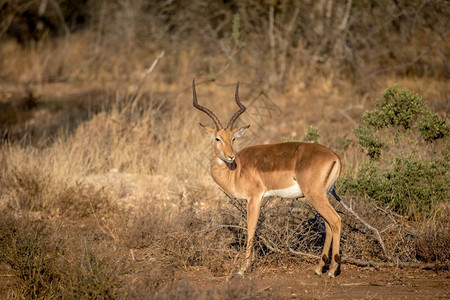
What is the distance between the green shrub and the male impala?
1367 millimetres

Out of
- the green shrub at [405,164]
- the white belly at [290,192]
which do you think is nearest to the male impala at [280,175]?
the white belly at [290,192]

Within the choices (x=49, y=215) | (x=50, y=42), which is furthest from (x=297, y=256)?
(x=50, y=42)

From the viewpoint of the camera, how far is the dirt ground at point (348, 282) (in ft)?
17.6

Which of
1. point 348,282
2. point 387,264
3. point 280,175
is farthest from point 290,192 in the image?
point 387,264

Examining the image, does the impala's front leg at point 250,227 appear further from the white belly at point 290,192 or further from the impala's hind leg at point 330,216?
the impala's hind leg at point 330,216

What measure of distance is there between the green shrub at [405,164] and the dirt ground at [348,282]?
1.21m

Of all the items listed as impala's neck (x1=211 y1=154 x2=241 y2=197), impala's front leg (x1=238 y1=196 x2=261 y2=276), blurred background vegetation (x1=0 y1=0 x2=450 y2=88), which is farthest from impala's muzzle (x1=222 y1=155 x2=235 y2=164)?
blurred background vegetation (x1=0 y1=0 x2=450 y2=88)

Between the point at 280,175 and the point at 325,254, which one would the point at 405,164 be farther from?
the point at 280,175

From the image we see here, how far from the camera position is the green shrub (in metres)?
7.06

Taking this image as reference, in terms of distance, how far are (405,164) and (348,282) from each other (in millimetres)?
2007

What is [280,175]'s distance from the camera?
19.2 ft

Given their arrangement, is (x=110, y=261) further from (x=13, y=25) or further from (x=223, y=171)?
(x=13, y=25)

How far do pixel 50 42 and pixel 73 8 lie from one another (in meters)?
3.50

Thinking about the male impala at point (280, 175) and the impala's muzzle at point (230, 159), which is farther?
the impala's muzzle at point (230, 159)
